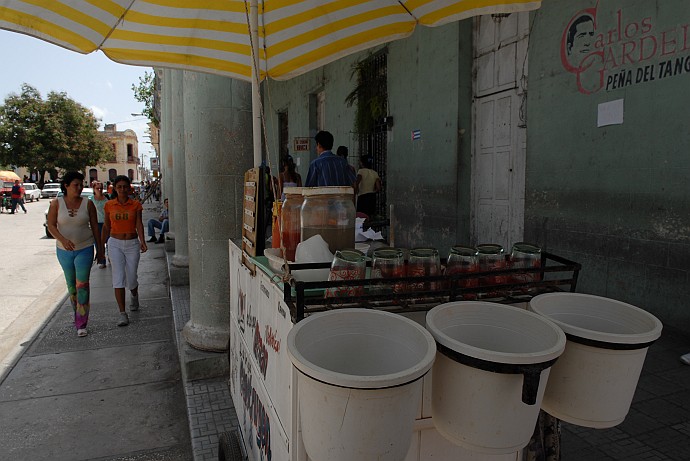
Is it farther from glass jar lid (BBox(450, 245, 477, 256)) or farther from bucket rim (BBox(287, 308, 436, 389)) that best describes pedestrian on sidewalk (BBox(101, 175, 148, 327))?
bucket rim (BBox(287, 308, 436, 389))

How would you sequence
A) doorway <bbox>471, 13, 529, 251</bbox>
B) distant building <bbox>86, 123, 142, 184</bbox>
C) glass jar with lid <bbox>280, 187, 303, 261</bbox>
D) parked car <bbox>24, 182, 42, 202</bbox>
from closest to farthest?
glass jar with lid <bbox>280, 187, 303, 261</bbox> < doorway <bbox>471, 13, 529, 251</bbox> < parked car <bbox>24, 182, 42, 202</bbox> < distant building <bbox>86, 123, 142, 184</bbox>

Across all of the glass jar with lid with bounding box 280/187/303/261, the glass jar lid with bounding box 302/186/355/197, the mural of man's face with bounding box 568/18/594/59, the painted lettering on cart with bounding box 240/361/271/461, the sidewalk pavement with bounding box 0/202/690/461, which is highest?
the mural of man's face with bounding box 568/18/594/59

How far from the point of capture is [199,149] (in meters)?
4.20

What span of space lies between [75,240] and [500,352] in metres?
5.49

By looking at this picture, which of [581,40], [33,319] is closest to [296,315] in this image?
[581,40]

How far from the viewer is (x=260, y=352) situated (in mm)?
2182

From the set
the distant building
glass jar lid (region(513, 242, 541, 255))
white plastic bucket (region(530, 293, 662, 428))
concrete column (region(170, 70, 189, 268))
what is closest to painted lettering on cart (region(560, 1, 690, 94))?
glass jar lid (region(513, 242, 541, 255))

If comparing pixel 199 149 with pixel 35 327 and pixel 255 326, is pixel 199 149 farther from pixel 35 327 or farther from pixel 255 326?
pixel 35 327

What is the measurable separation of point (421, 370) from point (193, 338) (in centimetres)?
354

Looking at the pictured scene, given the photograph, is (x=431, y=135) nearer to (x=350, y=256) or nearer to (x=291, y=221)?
(x=291, y=221)

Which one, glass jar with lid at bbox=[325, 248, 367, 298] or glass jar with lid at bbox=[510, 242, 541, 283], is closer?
glass jar with lid at bbox=[325, 248, 367, 298]

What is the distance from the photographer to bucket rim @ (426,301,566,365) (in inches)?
47.1

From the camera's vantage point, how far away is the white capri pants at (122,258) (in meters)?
6.10

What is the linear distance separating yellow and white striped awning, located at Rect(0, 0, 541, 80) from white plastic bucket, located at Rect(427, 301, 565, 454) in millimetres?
1828
